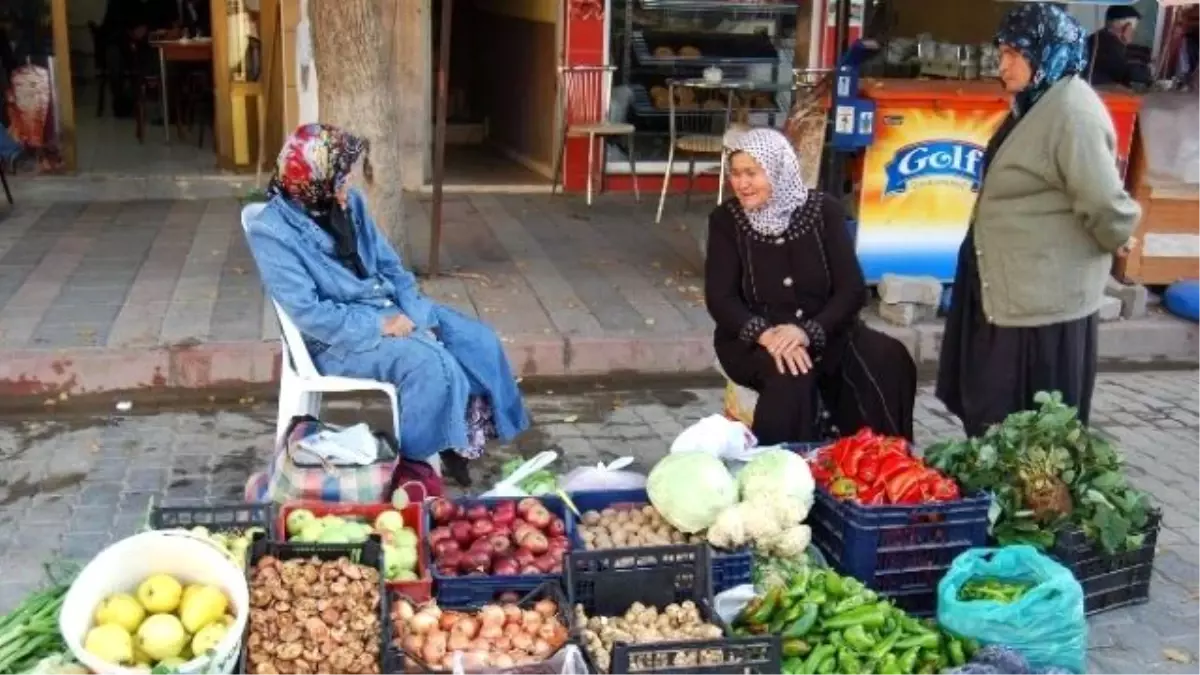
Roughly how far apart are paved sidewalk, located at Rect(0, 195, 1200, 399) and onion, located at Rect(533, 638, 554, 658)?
3.48m

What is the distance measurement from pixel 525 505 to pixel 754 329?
128 cm

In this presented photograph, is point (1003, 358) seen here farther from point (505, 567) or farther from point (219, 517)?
point (219, 517)

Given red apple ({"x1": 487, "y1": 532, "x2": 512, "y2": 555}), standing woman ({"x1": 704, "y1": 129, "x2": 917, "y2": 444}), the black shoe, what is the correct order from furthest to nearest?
the black shoe, standing woman ({"x1": 704, "y1": 129, "x2": 917, "y2": 444}), red apple ({"x1": 487, "y1": 532, "x2": 512, "y2": 555})

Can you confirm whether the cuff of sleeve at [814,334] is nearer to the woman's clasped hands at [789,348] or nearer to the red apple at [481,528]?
the woman's clasped hands at [789,348]

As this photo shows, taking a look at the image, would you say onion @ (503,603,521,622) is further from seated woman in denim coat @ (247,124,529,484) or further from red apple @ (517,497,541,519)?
seated woman in denim coat @ (247,124,529,484)

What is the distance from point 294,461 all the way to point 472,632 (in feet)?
4.00

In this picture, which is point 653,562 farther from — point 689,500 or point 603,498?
point 603,498

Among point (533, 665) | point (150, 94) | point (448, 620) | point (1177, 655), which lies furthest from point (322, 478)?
point (150, 94)

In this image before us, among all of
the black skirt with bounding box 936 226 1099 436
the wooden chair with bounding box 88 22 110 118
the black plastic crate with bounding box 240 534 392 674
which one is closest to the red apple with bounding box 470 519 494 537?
the black plastic crate with bounding box 240 534 392 674

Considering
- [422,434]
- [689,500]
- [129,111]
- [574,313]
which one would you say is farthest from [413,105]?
[689,500]

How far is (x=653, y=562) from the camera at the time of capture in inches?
132

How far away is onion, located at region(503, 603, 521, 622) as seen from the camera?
3216 mm

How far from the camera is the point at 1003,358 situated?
451cm

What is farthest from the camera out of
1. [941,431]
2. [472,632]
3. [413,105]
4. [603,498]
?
[413,105]
